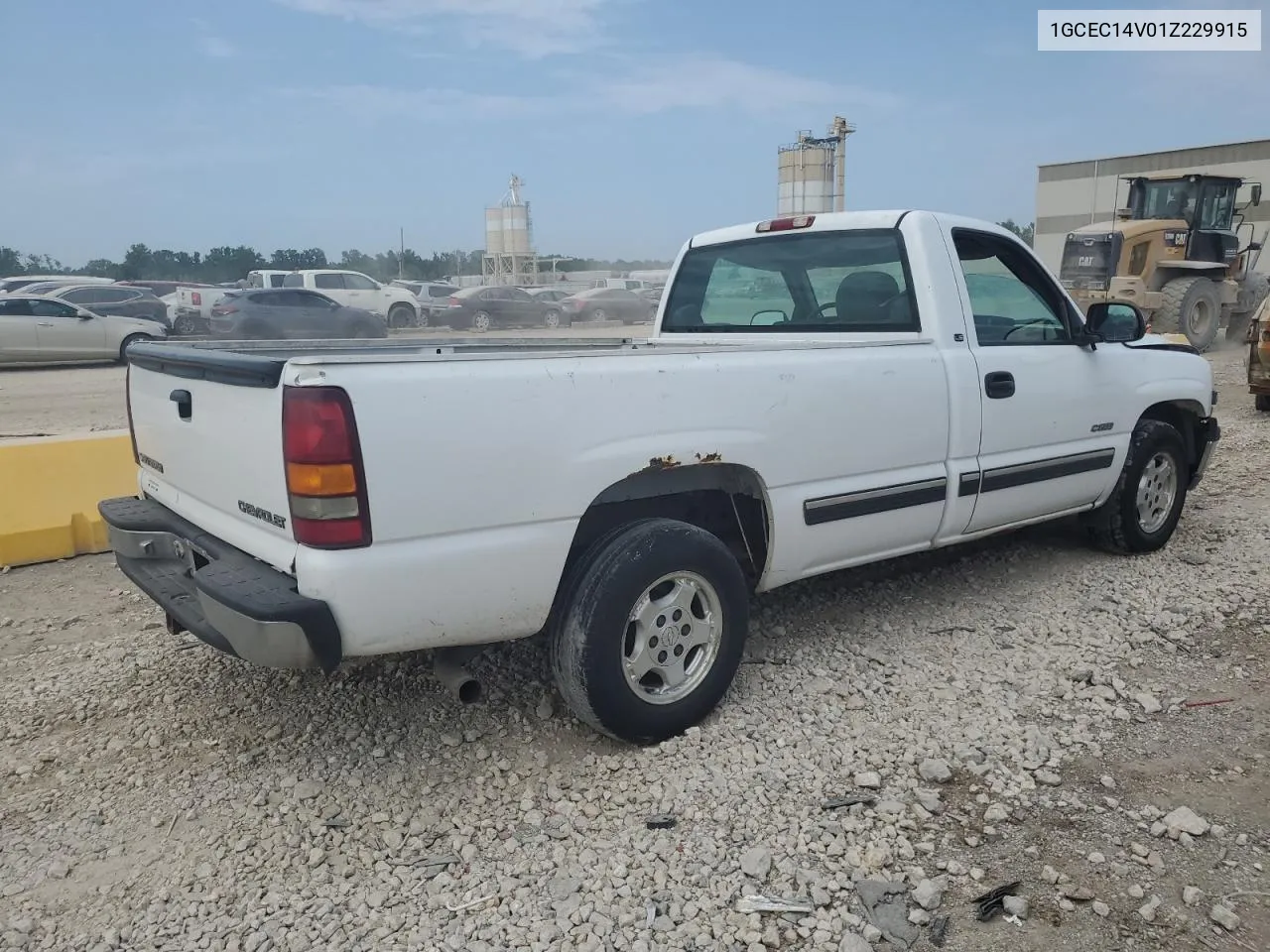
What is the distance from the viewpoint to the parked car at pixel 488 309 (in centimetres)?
2975

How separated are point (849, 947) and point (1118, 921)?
2.29ft

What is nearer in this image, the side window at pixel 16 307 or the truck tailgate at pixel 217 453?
the truck tailgate at pixel 217 453

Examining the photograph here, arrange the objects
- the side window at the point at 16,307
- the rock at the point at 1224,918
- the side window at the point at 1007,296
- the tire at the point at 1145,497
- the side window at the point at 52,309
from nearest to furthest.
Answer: the rock at the point at 1224,918
the side window at the point at 1007,296
the tire at the point at 1145,497
the side window at the point at 16,307
the side window at the point at 52,309

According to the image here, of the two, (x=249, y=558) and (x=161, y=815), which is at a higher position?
(x=249, y=558)

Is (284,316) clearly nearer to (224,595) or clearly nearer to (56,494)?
(56,494)

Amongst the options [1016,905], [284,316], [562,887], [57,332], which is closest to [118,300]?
[284,316]

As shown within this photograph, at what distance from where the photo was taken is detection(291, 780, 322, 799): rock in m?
3.02

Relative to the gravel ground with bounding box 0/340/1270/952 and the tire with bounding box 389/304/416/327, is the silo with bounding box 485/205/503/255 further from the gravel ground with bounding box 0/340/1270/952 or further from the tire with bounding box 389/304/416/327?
the gravel ground with bounding box 0/340/1270/952

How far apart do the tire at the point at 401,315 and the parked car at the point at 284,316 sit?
12.3 feet

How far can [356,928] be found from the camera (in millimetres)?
2443

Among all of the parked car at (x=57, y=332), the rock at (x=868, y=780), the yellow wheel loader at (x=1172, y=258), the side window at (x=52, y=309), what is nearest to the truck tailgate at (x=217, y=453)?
the rock at (x=868, y=780)

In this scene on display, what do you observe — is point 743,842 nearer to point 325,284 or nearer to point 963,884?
point 963,884

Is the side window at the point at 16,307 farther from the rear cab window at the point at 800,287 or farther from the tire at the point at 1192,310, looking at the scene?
the tire at the point at 1192,310

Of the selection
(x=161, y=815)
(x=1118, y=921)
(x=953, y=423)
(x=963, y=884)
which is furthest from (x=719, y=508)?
(x=161, y=815)
